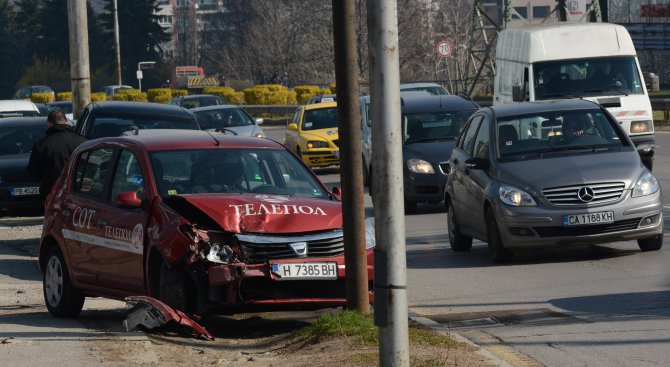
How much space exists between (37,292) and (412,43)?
207ft

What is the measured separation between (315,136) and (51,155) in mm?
14203

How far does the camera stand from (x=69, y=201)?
1147 centimetres

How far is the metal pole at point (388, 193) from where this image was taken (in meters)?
6.59

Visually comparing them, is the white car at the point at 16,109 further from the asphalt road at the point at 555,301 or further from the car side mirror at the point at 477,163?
the car side mirror at the point at 477,163

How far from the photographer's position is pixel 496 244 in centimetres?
1335

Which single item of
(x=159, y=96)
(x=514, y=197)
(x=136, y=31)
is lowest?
(x=159, y=96)

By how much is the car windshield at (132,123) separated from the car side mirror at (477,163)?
18.9 ft

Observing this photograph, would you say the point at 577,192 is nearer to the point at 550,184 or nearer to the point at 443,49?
the point at 550,184

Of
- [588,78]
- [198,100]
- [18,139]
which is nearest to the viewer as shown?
[588,78]

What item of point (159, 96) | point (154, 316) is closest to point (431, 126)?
point (154, 316)

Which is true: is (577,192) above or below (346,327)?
above

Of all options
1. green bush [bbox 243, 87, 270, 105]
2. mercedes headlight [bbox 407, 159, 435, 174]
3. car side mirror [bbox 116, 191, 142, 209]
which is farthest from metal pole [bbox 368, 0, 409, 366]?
green bush [bbox 243, 87, 270, 105]

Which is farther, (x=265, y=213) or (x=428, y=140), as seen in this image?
(x=428, y=140)

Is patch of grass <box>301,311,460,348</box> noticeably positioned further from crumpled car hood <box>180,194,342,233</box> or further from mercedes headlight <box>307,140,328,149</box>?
mercedes headlight <box>307,140,328,149</box>
